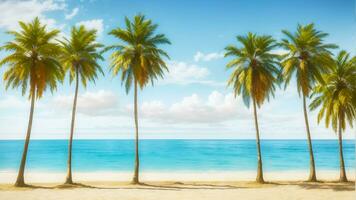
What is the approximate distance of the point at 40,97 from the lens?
2311 cm

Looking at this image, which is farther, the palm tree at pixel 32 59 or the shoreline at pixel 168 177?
the shoreline at pixel 168 177

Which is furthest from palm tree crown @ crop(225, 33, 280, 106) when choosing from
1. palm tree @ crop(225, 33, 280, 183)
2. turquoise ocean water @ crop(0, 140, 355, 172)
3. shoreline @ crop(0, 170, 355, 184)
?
turquoise ocean water @ crop(0, 140, 355, 172)

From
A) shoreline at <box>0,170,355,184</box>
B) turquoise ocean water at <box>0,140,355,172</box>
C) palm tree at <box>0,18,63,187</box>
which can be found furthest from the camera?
turquoise ocean water at <box>0,140,355,172</box>

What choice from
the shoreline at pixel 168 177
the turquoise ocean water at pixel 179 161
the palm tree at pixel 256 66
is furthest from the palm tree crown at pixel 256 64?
the turquoise ocean water at pixel 179 161

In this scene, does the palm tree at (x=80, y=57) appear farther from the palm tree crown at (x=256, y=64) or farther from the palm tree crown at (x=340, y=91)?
the palm tree crown at (x=340, y=91)

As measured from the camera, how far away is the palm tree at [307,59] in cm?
2538

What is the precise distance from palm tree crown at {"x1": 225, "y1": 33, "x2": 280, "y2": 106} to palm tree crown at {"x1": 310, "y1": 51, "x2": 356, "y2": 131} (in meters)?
4.60

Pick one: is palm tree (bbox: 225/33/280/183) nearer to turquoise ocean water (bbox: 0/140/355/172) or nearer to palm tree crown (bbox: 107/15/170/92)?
palm tree crown (bbox: 107/15/170/92)

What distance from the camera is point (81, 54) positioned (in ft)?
80.2

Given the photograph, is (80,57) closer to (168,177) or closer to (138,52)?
(138,52)

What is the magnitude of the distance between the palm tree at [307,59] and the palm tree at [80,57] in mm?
15777

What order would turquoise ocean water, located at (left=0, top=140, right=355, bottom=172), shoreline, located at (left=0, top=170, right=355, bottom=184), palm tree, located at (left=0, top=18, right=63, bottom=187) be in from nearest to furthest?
palm tree, located at (left=0, top=18, right=63, bottom=187) → shoreline, located at (left=0, top=170, right=355, bottom=184) → turquoise ocean water, located at (left=0, top=140, right=355, bottom=172)

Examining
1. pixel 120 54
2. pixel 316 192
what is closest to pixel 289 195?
pixel 316 192

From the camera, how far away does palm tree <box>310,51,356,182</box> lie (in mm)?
25578
